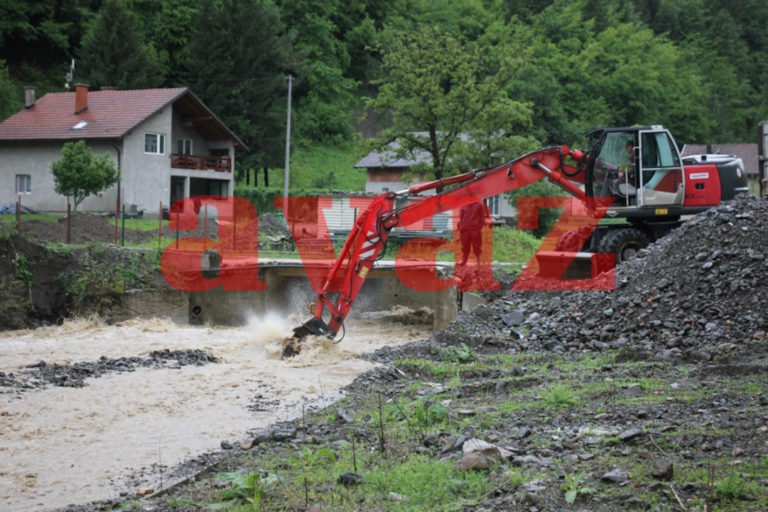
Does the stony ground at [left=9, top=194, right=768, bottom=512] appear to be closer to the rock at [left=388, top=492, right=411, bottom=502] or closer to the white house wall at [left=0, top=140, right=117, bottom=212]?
the rock at [left=388, top=492, right=411, bottom=502]

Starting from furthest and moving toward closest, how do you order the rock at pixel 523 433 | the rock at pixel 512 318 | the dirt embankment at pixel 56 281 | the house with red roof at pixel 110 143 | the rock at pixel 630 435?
the house with red roof at pixel 110 143 < the dirt embankment at pixel 56 281 < the rock at pixel 512 318 < the rock at pixel 523 433 < the rock at pixel 630 435

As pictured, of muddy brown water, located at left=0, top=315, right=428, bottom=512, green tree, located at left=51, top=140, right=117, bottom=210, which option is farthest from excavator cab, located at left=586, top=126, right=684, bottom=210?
green tree, located at left=51, top=140, right=117, bottom=210

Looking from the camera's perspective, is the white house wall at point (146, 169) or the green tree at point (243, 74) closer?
the white house wall at point (146, 169)

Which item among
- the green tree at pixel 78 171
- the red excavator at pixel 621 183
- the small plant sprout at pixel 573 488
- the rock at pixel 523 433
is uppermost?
the green tree at pixel 78 171

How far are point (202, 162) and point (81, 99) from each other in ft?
21.0

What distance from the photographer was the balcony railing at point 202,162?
41.2 metres

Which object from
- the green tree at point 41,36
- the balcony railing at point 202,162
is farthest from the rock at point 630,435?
the green tree at point 41,36

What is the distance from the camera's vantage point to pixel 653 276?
13.3 m

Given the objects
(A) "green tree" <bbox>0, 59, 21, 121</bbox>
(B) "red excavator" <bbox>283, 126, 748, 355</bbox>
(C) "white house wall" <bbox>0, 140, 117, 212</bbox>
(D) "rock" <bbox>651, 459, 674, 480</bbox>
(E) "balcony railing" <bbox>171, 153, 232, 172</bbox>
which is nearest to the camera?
(D) "rock" <bbox>651, 459, 674, 480</bbox>

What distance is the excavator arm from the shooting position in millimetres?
13156

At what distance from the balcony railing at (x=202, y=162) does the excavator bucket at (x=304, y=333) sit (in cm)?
2899

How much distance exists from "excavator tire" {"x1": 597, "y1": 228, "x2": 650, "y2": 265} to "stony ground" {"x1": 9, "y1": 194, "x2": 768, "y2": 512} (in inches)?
84.1

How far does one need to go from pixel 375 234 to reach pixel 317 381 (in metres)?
2.61

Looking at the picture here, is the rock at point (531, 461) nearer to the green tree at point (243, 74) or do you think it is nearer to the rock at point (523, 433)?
the rock at point (523, 433)
